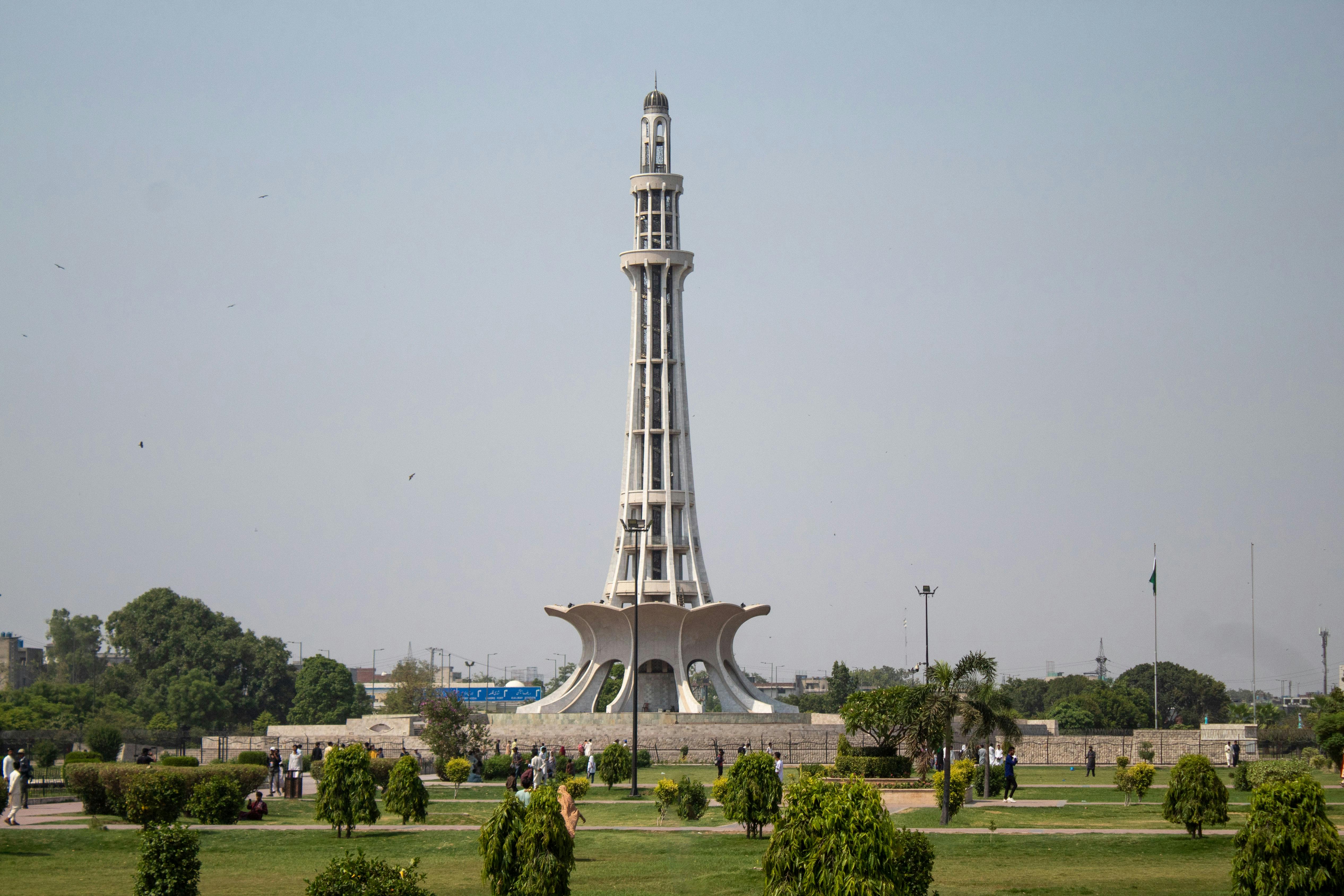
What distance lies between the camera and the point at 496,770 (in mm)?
36844

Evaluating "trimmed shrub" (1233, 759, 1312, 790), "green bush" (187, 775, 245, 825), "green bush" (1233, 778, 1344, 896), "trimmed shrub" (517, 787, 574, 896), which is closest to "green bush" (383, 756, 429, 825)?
"green bush" (187, 775, 245, 825)

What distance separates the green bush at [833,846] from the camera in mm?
11117

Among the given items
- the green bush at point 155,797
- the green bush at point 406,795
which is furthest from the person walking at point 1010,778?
the green bush at point 155,797

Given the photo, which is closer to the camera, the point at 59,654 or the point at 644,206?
the point at 644,206

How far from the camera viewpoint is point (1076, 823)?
23.2m

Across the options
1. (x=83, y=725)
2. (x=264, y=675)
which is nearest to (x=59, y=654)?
(x=264, y=675)

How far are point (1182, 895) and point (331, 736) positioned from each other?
38.2 m

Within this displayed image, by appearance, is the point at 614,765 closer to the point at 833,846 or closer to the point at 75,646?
the point at 833,846

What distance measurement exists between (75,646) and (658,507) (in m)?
60.8

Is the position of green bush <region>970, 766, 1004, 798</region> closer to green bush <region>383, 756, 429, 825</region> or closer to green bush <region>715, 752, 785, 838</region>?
green bush <region>715, 752, 785, 838</region>

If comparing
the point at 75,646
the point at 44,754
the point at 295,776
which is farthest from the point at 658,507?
the point at 75,646

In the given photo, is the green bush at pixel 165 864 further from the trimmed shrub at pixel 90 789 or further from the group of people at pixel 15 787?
the trimmed shrub at pixel 90 789

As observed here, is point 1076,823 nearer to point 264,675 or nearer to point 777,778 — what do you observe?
point 777,778

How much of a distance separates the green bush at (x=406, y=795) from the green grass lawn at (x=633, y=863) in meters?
0.63
